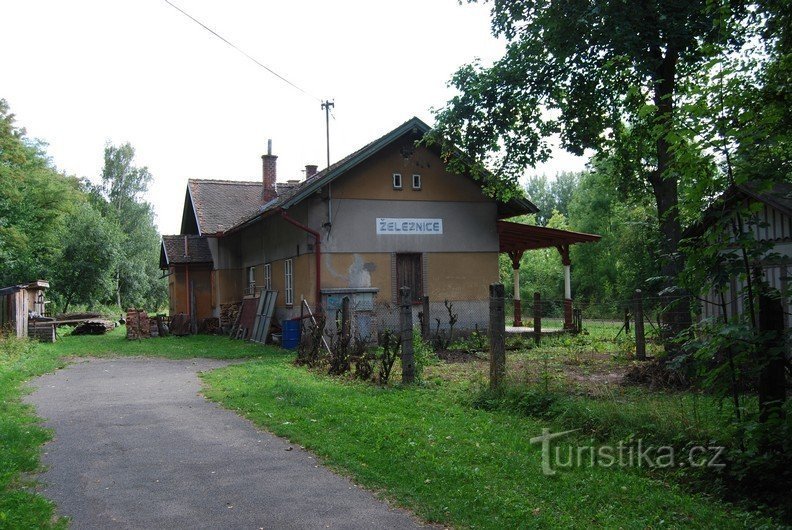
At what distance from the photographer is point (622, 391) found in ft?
30.9

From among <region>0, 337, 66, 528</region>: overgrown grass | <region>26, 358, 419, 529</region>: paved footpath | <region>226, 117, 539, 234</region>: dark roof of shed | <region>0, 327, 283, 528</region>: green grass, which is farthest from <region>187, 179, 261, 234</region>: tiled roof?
<region>26, 358, 419, 529</region>: paved footpath

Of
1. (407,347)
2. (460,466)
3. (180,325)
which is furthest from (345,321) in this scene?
(180,325)

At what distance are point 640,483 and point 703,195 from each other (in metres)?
2.43

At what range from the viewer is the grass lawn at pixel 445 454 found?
4.96 m

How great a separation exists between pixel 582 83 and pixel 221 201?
778 inches

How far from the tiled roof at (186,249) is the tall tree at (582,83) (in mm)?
16360

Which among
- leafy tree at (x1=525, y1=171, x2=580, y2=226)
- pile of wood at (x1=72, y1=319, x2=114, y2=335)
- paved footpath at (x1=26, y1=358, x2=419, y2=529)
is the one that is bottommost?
paved footpath at (x1=26, y1=358, x2=419, y2=529)

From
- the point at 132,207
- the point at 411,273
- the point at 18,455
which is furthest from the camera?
the point at 132,207

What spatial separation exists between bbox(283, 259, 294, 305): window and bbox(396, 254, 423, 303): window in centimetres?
349

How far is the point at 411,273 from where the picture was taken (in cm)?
1958

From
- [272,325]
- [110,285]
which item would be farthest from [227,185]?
[110,285]

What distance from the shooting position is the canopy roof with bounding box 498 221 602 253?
21.5 m

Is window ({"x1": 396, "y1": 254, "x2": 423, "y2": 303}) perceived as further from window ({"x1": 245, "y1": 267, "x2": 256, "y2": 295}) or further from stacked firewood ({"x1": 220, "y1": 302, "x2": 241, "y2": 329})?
stacked firewood ({"x1": 220, "y1": 302, "x2": 241, "y2": 329})

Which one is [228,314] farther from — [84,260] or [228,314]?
[84,260]
